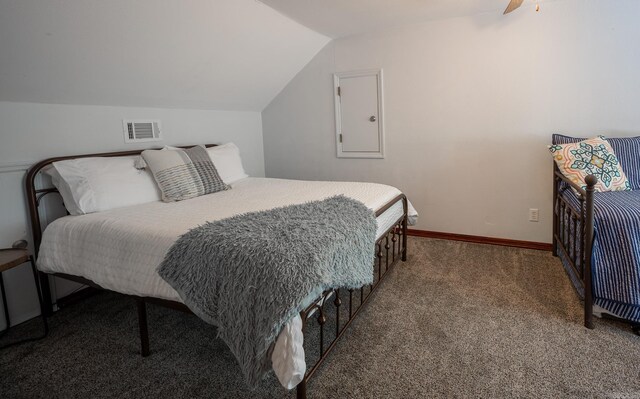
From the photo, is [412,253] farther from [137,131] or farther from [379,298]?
[137,131]

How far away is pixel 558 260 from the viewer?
299 cm

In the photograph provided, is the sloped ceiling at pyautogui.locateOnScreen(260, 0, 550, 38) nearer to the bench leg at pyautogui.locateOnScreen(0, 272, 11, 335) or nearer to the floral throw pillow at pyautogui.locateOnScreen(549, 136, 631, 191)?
the floral throw pillow at pyautogui.locateOnScreen(549, 136, 631, 191)

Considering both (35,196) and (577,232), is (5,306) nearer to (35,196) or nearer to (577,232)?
(35,196)

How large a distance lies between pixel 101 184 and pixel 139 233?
737mm

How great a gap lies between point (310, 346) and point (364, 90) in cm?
265

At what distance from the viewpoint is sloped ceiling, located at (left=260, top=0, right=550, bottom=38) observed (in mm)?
2883

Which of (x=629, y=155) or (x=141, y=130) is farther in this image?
(x=141, y=130)

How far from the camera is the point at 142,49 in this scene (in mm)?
2494

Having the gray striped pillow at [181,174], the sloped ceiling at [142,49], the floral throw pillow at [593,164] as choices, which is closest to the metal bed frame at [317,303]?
the gray striped pillow at [181,174]

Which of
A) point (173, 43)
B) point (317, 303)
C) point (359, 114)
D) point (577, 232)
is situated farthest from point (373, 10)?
point (317, 303)

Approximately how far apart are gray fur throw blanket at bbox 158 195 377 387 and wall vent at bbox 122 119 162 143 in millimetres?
1538

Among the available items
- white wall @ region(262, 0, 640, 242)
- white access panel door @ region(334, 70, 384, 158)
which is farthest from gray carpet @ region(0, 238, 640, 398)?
white access panel door @ region(334, 70, 384, 158)

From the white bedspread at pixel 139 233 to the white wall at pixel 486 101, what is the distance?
117cm

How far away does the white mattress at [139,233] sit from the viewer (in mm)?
1810
